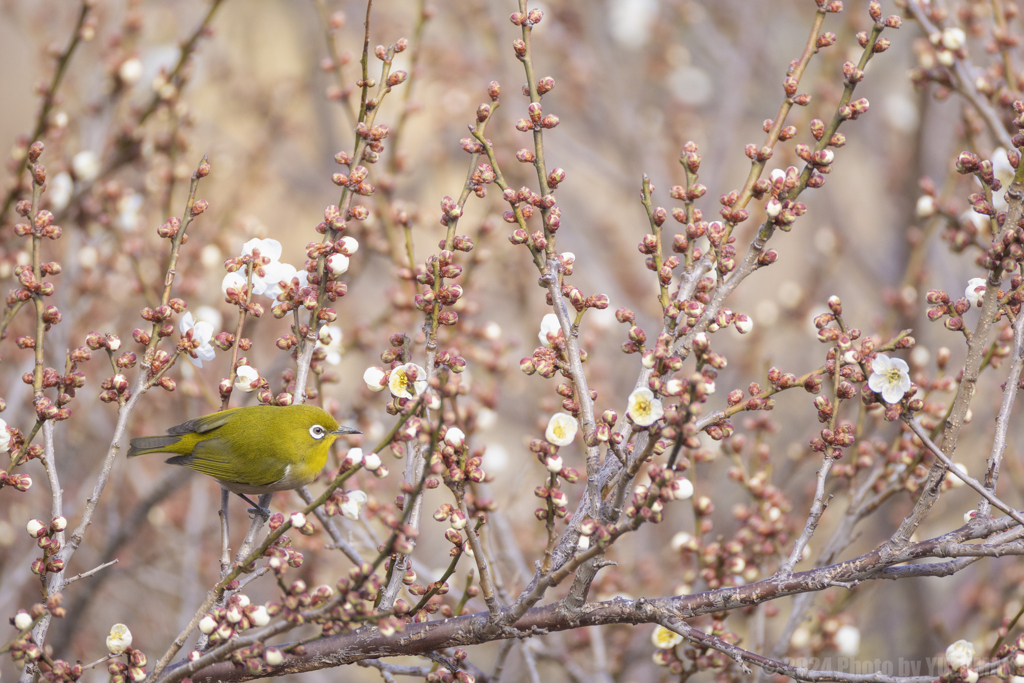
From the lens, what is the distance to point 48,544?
5.40ft

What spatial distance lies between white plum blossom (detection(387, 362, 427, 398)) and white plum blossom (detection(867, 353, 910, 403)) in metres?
0.99

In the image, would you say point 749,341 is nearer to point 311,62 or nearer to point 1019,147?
point 1019,147

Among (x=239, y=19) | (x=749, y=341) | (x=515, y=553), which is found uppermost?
(x=239, y=19)

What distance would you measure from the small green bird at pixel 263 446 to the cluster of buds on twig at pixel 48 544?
0.48 m

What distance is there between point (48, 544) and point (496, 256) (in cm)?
305

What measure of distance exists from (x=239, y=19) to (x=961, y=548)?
10225mm

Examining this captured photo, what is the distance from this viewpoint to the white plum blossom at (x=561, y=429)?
5.82 feet

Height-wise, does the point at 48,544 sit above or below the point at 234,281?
below

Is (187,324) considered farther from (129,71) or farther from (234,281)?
(129,71)

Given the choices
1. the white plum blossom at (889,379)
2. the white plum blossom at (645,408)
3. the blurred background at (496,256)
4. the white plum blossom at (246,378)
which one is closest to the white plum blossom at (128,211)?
the blurred background at (496,256)

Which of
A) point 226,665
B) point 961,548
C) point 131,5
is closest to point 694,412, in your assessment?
point 961,548

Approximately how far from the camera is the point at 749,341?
16.8 ft

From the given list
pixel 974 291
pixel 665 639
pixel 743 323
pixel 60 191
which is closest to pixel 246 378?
pixel 743 323

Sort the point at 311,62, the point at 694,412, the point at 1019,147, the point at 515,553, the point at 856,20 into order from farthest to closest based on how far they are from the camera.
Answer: the point at 311,62 → the point at 856,20 → the point at 515,553 → the point at 1019,147 → the point at 694,412
